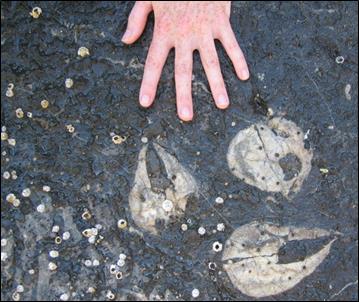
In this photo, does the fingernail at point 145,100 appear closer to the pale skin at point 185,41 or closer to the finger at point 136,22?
the pale skin at point 185,41

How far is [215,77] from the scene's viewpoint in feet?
7.99

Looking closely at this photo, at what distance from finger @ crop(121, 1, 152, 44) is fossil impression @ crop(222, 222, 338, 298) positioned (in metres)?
0.78

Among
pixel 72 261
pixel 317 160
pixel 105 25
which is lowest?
pixel 72 261

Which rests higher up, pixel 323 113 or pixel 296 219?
pixel 323 113

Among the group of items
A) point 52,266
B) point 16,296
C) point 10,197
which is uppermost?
point 10,197

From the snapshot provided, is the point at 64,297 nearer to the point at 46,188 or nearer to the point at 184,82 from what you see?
the point at 46,188

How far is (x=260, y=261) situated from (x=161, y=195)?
1.37ft

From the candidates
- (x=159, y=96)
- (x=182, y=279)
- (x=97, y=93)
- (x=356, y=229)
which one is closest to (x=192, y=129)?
(x=159, y=96)

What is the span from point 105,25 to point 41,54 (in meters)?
0.26

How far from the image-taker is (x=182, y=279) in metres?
2.44

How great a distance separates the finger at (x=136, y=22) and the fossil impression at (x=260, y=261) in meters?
0.78

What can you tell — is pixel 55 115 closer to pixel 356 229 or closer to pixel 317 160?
pixel 317 160

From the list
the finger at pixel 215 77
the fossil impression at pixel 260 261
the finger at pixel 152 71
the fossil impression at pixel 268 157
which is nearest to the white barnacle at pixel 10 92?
the finger at pixel 152 71

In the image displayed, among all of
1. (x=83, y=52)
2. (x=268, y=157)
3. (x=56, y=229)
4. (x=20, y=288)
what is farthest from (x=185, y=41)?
(x=20, y=288)
